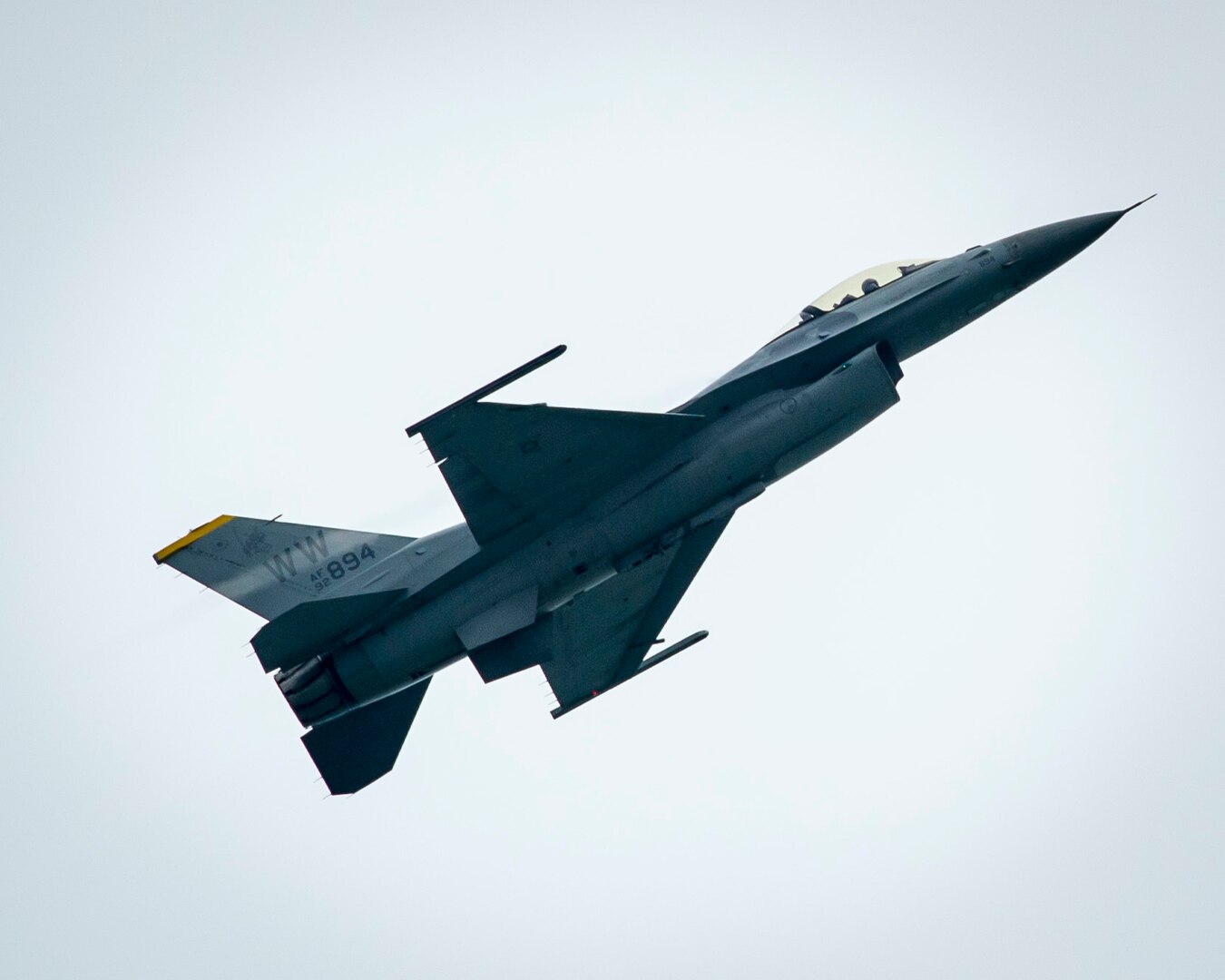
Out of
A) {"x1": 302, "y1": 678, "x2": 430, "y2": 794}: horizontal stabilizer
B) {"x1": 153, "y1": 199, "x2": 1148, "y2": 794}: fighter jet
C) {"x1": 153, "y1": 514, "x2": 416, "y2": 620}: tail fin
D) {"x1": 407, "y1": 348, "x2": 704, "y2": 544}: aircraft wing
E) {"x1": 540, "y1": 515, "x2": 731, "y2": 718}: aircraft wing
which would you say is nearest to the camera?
{"x1": 407, "y1": 348, "x2": 704, "y2": 544}: aircraft wing

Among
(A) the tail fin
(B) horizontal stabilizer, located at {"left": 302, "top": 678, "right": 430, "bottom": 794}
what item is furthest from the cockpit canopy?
(B) horizontal stabilizer, located at {"left": 302, "top": 678, "right": 430, "bottom": 794}

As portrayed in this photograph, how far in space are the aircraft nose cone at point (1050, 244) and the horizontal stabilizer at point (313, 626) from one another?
948cm

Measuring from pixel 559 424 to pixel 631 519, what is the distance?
1.60 m

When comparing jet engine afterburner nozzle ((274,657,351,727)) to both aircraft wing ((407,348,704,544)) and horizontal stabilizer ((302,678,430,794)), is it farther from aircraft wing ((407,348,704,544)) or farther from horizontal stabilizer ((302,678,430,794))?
aircraft wing ((407,348,704,544))

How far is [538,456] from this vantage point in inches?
851

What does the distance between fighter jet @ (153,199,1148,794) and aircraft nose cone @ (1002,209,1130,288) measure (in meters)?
0.02

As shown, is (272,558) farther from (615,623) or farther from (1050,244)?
(1050,244)

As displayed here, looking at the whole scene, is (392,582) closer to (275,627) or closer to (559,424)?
(275,627)

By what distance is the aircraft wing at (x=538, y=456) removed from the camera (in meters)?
21.2

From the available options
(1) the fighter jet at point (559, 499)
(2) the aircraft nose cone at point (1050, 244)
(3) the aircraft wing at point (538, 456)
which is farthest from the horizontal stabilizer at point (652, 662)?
(2) the aircraft nose cone at point (1050, 244)

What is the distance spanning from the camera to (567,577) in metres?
22.2

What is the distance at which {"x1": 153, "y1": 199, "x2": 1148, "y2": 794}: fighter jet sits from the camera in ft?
71.4

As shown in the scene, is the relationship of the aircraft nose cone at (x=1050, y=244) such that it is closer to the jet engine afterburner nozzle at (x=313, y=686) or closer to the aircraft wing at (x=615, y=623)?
the aircraft wing at (x=615, y=623)

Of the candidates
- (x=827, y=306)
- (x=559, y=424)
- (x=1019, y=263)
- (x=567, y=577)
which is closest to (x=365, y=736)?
(x=567, y=577)
